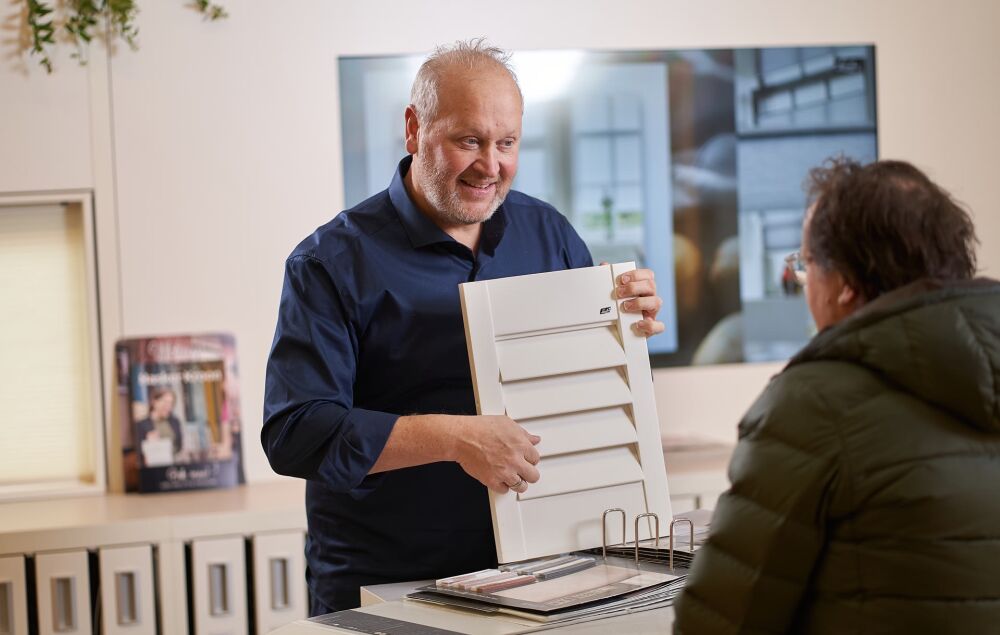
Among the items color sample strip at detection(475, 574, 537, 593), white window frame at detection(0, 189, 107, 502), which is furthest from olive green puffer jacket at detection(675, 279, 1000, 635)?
white window frame at detection(0, 189, 107, 502)

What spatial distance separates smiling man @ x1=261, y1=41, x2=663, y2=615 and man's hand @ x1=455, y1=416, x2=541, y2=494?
0.11 m

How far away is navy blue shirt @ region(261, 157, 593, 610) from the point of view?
193 cm

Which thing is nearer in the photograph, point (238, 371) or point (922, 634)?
point (922, 634)

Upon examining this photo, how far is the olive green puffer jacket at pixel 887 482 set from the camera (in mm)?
1107

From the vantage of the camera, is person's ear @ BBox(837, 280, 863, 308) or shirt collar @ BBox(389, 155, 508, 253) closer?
person's ear @ BBox(837, 280, 863, 308)

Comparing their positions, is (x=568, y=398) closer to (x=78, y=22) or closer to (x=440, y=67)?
(x=440, y=67)

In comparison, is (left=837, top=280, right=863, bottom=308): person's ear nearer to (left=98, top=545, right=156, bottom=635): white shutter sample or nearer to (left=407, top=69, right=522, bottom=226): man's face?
(left=407, top=69, right=522, bottom=226): man's face

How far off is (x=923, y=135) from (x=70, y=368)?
8.80ft

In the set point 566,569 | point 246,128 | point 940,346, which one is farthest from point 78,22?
point 940,346

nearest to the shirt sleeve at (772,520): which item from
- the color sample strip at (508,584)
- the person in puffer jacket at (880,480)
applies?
the person in puffer jacket at (880,480)

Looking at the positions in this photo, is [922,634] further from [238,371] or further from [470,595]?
[238,371]

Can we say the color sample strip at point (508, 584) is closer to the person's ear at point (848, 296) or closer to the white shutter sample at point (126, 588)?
the person's ear at point (848, 296)

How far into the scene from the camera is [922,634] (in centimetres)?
112

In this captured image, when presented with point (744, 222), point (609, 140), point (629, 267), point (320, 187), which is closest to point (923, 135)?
point (744, 222)
